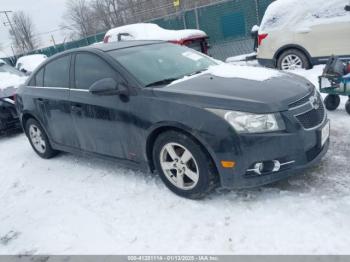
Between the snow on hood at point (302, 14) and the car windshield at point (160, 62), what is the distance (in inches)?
188

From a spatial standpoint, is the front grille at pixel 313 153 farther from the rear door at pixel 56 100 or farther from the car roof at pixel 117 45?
the rear door at pixel 56 100

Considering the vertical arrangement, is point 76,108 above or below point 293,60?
above

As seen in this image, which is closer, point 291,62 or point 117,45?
point 117,45

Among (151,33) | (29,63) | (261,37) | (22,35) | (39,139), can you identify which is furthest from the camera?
(22,35)

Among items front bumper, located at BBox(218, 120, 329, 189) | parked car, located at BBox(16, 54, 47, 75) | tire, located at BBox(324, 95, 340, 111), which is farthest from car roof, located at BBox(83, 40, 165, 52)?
parked car, located at BBox(16, 54, 47, 75)

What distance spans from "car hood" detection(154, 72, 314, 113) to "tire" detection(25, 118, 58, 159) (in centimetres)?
260

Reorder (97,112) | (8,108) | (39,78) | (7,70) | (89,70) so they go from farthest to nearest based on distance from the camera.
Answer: (7,70) < (8,108) < (39,78) < (89,70) < (97,112)

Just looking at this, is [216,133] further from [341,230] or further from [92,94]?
[92,94]

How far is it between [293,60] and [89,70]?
590cm

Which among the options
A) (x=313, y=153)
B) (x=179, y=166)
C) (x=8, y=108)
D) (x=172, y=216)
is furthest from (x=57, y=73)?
(x=313, y=153)

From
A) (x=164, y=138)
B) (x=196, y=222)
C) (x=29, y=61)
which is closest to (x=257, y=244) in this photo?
(x=196, y=222)

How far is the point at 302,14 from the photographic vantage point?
828cm

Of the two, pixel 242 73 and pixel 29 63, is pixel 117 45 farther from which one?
pixel 29 63

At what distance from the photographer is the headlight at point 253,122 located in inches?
119
